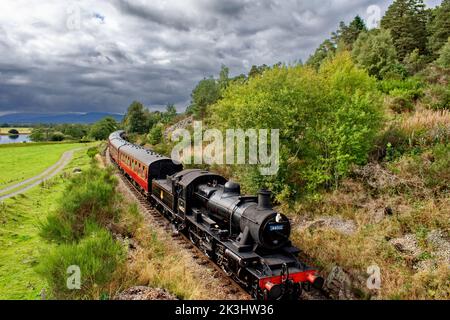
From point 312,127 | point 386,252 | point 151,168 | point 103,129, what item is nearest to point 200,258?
point 386,252

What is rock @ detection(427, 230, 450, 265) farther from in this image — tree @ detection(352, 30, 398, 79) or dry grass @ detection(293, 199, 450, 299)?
tree @ detection(352, 30, 398, 79)

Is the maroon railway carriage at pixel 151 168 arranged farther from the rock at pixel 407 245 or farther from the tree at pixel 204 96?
the tree at pixel 204 96

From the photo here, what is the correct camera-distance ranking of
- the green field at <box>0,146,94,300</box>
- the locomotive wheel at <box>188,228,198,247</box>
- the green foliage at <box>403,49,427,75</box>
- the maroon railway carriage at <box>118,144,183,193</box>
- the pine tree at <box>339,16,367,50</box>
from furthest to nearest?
the pine tree at <box>339,16,367,50</box> < the green foliage at <box>403,49,427,75</box> < the maroon railway carriage at <box>118,144,183,193</box> < the locomotive wheel at <box>188,228,198,247</box> < the green field at <box>0,146,94,300</box>

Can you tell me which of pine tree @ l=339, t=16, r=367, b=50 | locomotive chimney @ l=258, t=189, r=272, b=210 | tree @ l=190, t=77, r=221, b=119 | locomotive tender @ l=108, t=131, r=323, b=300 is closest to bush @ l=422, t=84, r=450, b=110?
locomotive tender @ l=108, t=131, r=323, b=300

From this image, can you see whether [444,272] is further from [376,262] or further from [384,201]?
[384,201]

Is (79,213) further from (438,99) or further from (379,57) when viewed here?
(379,57)

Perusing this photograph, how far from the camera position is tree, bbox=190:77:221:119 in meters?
55.6

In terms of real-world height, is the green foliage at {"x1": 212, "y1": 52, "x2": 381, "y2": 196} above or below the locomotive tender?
above

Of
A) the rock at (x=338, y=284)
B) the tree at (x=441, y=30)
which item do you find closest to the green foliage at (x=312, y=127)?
the rock at (x=338, y=284)

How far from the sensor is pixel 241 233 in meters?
11.1

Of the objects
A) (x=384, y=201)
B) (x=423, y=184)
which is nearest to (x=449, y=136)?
(x=423, y=184)

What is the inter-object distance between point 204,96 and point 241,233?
1884 inches

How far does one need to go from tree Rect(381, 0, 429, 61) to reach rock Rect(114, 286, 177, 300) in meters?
47.6

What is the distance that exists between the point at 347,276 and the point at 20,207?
2058cm
